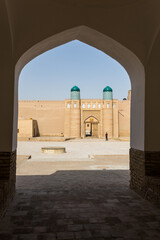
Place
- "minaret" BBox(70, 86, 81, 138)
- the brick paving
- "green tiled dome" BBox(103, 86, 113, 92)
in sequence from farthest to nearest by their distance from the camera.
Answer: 1. "green tiled dome" BBox(103, 86, 113, 92)
2. "minaret" BBox(70, 86, 81, 138)
3. the brick paving

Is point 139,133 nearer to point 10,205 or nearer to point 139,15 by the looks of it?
point 139,15

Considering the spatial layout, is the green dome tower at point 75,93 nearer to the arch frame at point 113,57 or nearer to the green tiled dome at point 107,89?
the green tiled dome at point 107,89

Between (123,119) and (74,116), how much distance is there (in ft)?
27.2

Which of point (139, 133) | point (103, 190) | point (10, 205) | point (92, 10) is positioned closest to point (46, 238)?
point (10, 205)

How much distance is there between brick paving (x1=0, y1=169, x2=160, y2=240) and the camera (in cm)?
275

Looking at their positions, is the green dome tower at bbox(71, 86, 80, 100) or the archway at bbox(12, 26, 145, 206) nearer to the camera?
the archway at bbox(12, 26, 145, 206)

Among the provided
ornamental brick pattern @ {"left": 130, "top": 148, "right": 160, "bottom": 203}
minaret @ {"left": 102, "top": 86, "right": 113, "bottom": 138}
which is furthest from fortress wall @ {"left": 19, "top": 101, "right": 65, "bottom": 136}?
ornamental brick pattern @ {"left": 130, "top": 148, "right": 160, "bottom": 203}

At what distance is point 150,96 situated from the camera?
432 centimetres

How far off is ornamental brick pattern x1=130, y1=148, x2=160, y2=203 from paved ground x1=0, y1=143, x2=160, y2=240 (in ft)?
0.59

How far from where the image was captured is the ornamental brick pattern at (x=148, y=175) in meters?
3.96

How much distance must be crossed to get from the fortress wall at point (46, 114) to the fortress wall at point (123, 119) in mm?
8838

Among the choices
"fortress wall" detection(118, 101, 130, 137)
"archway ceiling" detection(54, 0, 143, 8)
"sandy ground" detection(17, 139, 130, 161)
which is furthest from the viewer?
"fortress wall" detection(118, 101, 130, 137)

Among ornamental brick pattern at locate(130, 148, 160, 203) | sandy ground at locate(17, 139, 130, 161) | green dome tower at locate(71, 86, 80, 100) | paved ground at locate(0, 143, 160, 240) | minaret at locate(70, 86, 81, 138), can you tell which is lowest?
sandy ground at locate(17, 139, 130, 161)

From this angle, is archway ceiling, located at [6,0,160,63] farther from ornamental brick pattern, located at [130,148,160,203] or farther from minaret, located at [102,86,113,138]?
minaret, located at [102,86,113,138]
